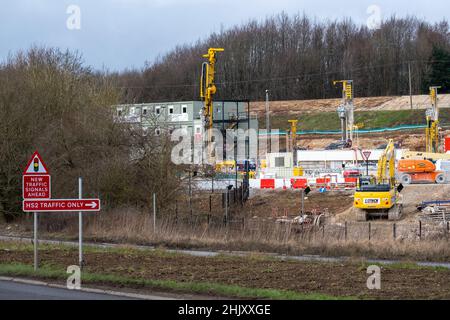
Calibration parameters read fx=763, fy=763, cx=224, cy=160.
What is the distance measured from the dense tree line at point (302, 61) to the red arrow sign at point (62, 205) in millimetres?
105661

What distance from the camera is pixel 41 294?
14.9 m

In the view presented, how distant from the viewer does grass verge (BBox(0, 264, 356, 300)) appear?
14.1 metres

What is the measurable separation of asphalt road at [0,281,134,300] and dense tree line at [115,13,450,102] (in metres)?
108

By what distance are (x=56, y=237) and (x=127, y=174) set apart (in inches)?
262

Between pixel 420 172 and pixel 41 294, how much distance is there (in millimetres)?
47176

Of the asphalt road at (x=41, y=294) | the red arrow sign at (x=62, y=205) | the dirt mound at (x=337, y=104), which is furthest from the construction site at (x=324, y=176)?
the asphalt road at (x=41, y=294)

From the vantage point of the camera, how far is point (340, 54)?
135375mm

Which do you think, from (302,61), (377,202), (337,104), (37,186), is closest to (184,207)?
(377,202)

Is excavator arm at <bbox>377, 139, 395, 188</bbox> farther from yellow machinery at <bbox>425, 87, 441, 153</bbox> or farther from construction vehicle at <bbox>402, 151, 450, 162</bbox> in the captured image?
yellow machinery at <bbox>425, 87, 441, 153</bbox>

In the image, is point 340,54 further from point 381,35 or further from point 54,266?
point 54,266

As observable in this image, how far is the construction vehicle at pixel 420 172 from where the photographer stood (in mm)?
57719

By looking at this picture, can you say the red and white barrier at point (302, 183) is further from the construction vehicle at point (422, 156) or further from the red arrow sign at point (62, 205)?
the red arrow sign at point (62, 205)

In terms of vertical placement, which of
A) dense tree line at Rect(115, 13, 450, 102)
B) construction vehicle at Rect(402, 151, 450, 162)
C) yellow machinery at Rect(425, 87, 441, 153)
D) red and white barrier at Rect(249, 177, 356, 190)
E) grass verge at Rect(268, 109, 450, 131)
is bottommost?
red and white barrier at Rect(249, 177, 356, 190)

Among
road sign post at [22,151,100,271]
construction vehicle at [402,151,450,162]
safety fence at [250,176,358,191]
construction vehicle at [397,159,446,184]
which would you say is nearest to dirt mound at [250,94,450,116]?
construction vehicle at [402,151,450,162]
